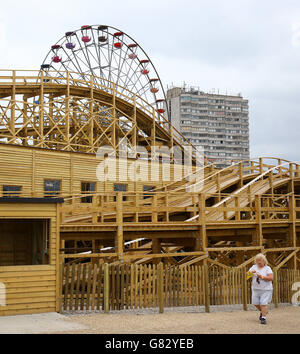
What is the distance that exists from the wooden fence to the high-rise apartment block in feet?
393

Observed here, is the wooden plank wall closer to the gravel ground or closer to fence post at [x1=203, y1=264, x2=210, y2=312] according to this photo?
the gravel ground

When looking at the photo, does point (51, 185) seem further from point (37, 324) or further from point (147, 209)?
point (37, 324)

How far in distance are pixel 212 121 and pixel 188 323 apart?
13225 cm

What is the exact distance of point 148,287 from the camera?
14273 millimetres

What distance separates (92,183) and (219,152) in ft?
390

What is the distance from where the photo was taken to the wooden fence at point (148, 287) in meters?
13.7

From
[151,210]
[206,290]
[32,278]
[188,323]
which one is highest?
[151,210]

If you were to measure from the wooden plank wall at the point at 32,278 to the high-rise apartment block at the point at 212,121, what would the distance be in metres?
122

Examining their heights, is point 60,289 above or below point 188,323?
above

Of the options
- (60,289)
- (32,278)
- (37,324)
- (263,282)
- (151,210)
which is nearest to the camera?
(37,324)

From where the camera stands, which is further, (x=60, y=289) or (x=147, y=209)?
(x=147, y=209)

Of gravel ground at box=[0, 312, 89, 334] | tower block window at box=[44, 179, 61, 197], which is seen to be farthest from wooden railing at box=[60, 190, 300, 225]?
gravel ground at box=[0, 312, 89, 334]

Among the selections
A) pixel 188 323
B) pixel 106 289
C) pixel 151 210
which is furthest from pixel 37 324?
pixel 151 210
